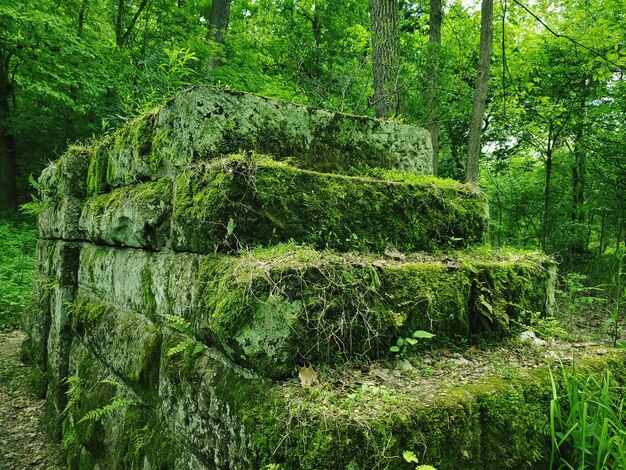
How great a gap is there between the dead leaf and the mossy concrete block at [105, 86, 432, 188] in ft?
4.12

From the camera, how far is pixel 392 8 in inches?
228

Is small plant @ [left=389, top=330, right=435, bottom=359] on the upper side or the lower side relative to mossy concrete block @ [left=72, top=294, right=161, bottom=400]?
Result: upper

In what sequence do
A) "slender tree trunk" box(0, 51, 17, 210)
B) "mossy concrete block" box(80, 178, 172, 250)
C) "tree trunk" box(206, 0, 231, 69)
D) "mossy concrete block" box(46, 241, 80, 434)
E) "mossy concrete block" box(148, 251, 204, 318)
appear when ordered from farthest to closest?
"tree trunk" box(206, 0, 231, 69) → "slender tree trunk" box(0, 51, 17, 210) → "mossy concrete block" box(46, 241, 80, 434) → "mossy concrete block" box(80, 178, 172, 250) → "mossy concrete block" box(148, 251, 204, 318)

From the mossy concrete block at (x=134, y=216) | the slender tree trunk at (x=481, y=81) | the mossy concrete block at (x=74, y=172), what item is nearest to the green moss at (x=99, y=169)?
the mossy concrete block at (x=134, y=216)

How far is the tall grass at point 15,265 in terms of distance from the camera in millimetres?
6923

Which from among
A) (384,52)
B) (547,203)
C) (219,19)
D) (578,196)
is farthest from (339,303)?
(219,19)

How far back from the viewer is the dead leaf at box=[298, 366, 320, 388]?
152cm

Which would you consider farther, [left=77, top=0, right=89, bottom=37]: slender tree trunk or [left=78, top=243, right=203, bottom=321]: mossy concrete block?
[left=77, top=0, right=89, bottom=37]: slender tree trunk

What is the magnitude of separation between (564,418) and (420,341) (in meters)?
0.68

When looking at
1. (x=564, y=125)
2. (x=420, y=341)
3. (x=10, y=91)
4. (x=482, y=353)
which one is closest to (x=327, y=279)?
(x=420, y=341)

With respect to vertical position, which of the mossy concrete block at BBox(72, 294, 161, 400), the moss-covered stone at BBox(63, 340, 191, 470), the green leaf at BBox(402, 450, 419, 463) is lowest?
the moss-covered stone at BBox(63, 340, 191, 470)

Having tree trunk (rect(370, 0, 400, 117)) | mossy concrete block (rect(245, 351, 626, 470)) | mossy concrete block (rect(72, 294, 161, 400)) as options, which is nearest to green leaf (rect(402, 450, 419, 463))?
mossy concrete block (rect(245, 351, 626, 470))

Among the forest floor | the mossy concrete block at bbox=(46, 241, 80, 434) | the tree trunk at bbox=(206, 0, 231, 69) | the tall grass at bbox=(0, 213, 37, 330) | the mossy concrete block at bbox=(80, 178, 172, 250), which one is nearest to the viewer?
the mossy concrete block at bbox=(80, 178, 172, 250)

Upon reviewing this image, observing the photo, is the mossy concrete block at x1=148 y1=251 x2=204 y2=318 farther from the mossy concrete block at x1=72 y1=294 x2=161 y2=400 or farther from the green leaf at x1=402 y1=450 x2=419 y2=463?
the green leaf at x1=402 y1=450 x2=419 y2=463
